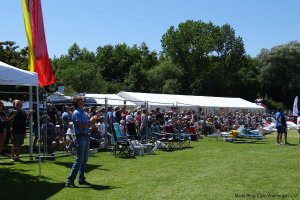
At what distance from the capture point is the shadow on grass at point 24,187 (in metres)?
7.66

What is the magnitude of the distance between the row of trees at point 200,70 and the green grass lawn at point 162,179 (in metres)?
47.1

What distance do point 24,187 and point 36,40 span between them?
4.58m

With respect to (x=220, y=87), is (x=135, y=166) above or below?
below

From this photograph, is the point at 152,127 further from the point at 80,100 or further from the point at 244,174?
the point at 80,100

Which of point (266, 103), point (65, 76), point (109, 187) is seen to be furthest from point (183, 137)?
point (266, 103)

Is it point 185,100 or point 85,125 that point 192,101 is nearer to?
point 185,100

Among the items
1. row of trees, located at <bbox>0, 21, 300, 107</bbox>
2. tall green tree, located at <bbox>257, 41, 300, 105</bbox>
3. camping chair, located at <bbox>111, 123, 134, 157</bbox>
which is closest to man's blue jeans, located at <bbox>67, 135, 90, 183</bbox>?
camping chair, located at <bbox>111, 123, 134, 157</bbox>

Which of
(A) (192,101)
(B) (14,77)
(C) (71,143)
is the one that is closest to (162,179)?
(B) (14,77)

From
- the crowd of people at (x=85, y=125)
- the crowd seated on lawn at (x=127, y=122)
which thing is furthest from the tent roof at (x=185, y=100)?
the crowd seated on lawn at (x=127, y=122)

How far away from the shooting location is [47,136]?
13719 mm

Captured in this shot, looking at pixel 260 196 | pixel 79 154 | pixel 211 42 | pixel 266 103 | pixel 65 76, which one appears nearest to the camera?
pixel 260 196

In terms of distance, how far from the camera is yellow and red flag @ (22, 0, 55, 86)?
11562mm

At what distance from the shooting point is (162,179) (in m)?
9.38

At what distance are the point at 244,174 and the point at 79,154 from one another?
12.8 ft
